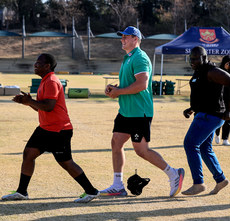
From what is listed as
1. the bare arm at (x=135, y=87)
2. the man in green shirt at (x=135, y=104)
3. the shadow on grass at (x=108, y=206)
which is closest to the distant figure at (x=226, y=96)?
the man in green shirt at (x=135, y=104)

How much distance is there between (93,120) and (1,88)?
871 centimetres

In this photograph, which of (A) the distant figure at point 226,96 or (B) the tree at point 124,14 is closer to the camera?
(A) the distant figure at point 226,96

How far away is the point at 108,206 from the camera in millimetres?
5215

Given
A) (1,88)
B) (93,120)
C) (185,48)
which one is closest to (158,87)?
(185,48)

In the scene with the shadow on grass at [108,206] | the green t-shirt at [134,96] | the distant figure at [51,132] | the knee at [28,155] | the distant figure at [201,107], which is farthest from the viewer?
the distant figure at [201,107]

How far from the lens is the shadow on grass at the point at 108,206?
15.8ft

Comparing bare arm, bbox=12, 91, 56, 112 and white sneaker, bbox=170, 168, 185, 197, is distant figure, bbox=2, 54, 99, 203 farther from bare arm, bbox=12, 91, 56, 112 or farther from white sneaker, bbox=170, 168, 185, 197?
white sneaker, bbox=170, 168, 185, 197

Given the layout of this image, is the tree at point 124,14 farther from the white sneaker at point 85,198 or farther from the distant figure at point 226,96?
the white sneaker at point 85,198

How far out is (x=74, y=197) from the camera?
5.54 meters

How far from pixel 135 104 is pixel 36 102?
1.12m

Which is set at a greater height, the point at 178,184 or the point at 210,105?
the point at 210,105

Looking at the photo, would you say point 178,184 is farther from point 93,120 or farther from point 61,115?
point 93,120

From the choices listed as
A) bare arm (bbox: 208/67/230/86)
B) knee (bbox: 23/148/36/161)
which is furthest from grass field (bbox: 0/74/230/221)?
bare arm (bbox: 208/67/230/86)

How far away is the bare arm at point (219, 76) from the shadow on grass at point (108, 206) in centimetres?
138
